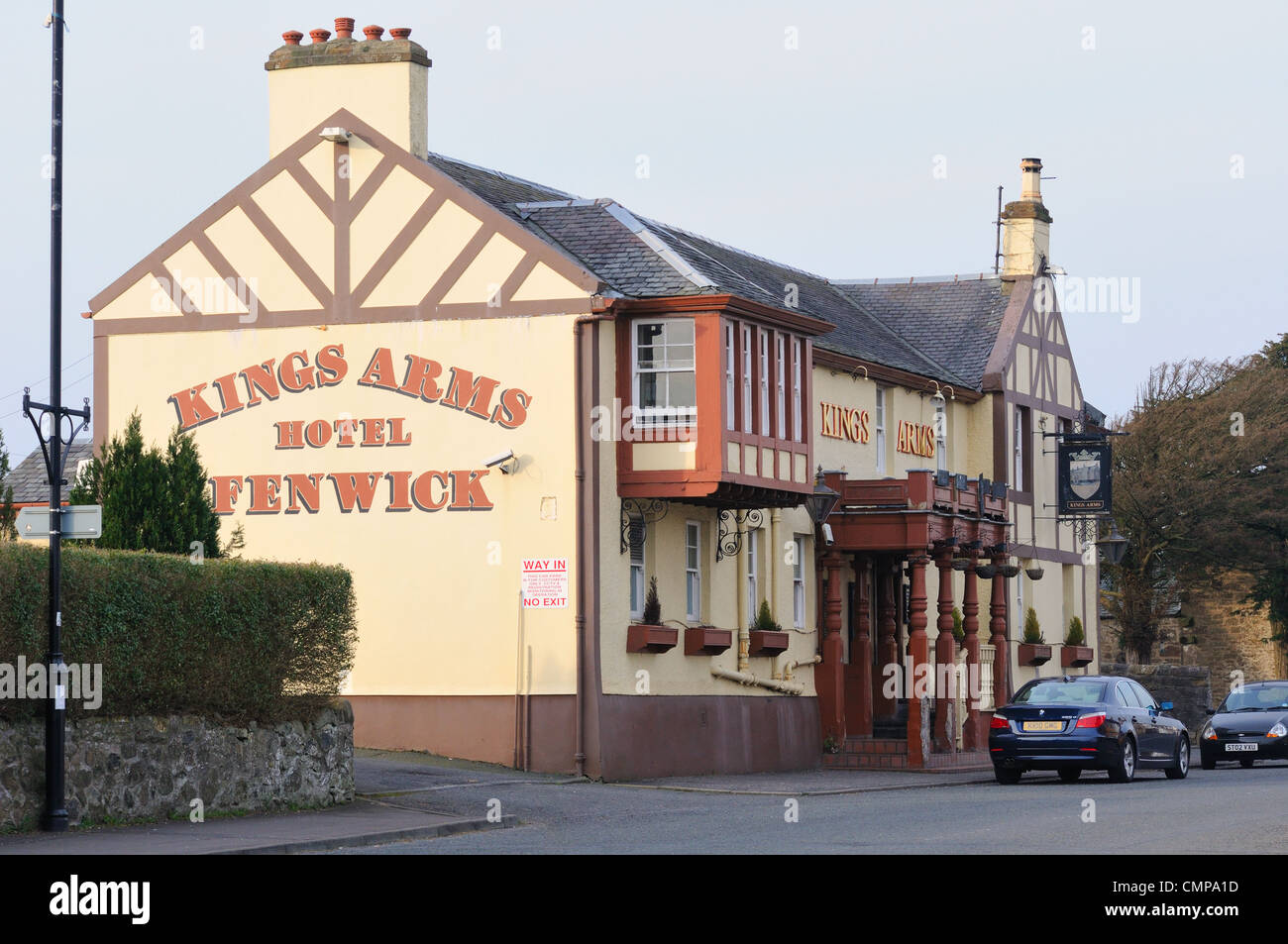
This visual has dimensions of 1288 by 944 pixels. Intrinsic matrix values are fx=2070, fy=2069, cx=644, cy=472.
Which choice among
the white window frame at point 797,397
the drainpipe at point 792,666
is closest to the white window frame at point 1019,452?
the drainpipe at point 792,666

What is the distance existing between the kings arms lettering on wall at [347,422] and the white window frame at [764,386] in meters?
3.43

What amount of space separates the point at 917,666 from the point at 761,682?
2.84m

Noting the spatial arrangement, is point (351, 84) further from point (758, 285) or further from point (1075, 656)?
point (1075, 656)

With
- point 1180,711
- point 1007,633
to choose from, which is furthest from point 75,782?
point 1180,711

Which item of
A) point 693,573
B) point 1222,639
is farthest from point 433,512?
point 1222,639

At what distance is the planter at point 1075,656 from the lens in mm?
43812

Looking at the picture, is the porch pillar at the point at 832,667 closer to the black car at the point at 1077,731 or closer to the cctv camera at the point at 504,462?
the black car at the point at 1077,731

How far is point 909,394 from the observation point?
38031mm

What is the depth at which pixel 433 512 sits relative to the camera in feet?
92.0

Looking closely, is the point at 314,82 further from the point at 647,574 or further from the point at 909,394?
the point at 909,394

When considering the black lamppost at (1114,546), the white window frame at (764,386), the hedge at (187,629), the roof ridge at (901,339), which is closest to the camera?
the hedge at (187,629)

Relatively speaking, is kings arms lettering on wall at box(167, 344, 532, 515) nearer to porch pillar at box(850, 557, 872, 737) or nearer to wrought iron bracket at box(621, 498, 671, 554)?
wrought iron bracket at box(621, 498, 671, 554)

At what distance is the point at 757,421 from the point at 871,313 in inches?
571

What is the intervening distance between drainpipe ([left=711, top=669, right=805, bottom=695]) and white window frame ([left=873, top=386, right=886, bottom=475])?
17.6 ft
